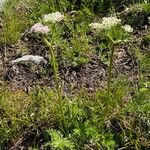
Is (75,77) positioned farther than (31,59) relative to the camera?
No

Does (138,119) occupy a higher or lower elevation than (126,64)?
lower

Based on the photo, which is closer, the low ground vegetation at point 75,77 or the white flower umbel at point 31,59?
the low ground vegetation at point 75,77

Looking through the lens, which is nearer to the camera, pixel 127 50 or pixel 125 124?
pixel 125 124

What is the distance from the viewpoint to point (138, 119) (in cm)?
381

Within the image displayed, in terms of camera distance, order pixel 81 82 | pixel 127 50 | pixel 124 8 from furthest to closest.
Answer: pixel 124 8 → pixel 127 50 → pixel 81 82

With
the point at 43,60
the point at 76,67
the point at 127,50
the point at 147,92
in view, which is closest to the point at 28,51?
the point at 43,60

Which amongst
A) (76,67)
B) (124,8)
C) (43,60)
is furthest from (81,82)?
(124,8)

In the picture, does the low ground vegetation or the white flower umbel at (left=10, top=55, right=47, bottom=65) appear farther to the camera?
the white flower umbel at (left=10, top=55, right=47, bottom=65)

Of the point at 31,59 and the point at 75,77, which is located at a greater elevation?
the point at 31,59

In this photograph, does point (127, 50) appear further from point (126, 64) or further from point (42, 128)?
point (42, 128)

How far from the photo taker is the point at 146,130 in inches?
147

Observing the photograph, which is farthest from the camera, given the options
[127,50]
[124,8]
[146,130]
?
[124,8]

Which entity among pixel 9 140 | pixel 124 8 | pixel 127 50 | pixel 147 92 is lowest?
pixel 9 140

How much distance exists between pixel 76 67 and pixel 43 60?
0.37m
